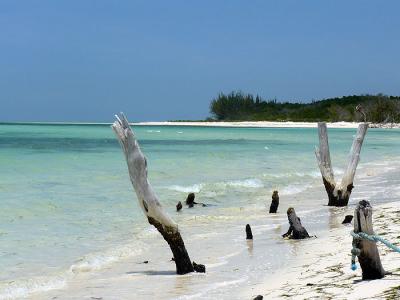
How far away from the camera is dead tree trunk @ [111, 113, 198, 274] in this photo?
762 cm

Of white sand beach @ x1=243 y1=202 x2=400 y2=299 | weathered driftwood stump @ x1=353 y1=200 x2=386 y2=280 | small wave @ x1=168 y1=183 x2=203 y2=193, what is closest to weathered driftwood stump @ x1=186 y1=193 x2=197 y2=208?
Result: small wave @ x1=168 y1=183 x2=203 y2=193

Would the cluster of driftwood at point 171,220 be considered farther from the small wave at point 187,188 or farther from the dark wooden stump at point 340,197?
the small wave at point 187,188

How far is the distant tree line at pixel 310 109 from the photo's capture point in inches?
4168

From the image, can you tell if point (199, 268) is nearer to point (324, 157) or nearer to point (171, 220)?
point (171, 220)

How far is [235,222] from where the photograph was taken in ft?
A: 41.8

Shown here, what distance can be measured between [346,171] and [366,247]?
8.82m

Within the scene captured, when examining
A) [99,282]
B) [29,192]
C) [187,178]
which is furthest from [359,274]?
[187,178]

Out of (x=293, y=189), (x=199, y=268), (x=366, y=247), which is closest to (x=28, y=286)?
(x=199, y=268)

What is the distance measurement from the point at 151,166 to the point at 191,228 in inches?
588

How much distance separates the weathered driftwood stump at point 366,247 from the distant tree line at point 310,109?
90.8 meters

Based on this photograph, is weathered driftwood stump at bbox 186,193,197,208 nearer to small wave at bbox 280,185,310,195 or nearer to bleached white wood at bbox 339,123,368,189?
bleached white wood at bbox 339,123,368,189

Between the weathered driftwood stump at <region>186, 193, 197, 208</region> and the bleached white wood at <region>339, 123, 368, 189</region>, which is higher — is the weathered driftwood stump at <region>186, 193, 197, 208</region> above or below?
below

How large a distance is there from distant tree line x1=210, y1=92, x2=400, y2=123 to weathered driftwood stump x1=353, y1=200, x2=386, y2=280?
298 feet

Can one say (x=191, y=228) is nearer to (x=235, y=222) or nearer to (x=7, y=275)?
Result: (x=235, y=222)
